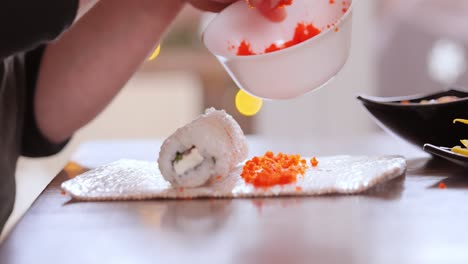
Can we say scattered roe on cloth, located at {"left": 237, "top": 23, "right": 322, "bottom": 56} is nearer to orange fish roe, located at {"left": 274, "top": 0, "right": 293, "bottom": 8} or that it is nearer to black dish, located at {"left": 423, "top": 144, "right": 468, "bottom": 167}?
orange fish roe, located at {"left": 274, "top": 0, "right": 293, "bottom": 8}

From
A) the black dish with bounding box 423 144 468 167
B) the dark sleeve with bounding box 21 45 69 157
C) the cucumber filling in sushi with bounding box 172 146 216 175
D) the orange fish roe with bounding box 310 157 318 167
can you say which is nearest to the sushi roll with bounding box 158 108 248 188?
the cucumber filling in sushi with bounding box 172 146 216 175

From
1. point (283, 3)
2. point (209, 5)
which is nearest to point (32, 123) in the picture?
point (209, 5)

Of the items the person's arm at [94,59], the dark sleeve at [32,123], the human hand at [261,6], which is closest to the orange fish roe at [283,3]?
the human hand at [261,6]

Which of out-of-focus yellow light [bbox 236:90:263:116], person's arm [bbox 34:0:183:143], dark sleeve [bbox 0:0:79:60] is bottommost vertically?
out-of-focus yellow light [bbox 236:90:263:116]

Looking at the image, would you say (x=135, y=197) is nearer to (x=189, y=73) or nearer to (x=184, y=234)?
(x=184, y=234)

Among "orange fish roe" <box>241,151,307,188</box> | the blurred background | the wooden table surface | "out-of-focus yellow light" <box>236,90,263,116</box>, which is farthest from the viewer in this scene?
"out-of-focus yellow light" <box>236,90,263,116</box>

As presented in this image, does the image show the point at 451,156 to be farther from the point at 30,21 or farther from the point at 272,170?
the point at 30,21
